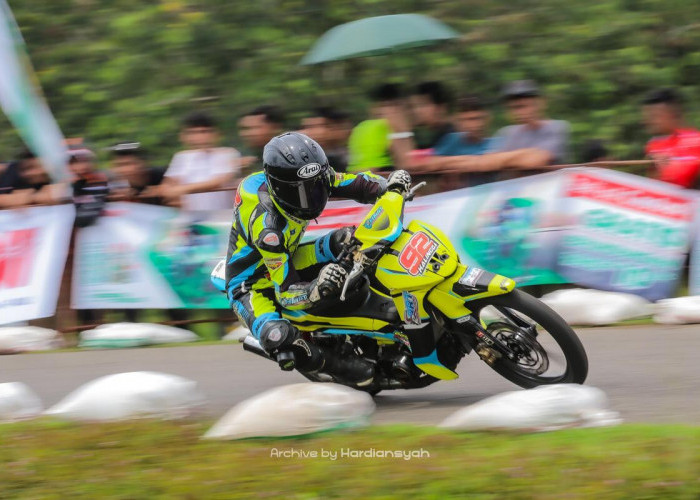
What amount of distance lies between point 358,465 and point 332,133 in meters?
4.96

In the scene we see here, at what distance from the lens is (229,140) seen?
13195mm

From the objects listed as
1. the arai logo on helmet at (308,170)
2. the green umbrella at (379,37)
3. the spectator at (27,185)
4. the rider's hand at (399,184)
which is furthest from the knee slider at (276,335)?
the green umbrella at (379,37)

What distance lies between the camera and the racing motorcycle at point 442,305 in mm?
5895

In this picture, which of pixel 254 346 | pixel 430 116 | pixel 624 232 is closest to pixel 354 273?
pixel 254 346

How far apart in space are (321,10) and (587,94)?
3470mm

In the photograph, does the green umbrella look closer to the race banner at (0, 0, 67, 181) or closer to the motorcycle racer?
the race banner at (0, 0, 67, 181)

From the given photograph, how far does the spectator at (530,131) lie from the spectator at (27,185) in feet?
13.1

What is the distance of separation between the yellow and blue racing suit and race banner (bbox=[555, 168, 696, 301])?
273cm

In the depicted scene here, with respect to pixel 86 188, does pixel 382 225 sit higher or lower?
higher

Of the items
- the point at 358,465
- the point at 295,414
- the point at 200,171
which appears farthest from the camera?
the point at 200,171

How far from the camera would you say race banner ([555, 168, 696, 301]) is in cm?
855

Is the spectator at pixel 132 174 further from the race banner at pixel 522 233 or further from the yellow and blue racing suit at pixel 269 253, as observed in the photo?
the yellow and blue racing suit at pixel 269 253

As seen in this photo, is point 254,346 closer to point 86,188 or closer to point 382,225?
point 382,225

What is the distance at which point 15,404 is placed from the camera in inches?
253
